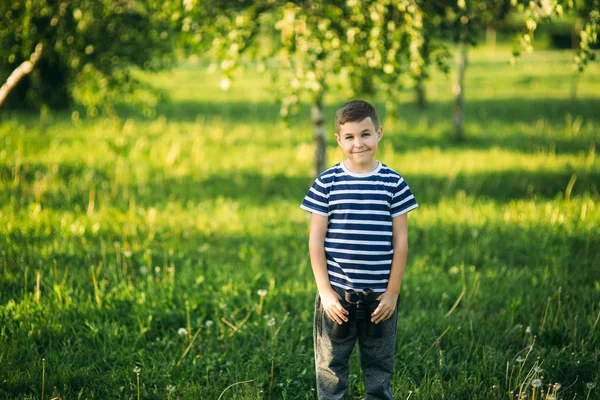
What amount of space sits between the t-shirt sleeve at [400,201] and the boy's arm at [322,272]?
13.5 inches

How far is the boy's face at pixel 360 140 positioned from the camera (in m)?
2.57

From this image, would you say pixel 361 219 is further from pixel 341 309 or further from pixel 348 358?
pixel 348 358

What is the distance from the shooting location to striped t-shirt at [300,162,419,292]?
101 inches

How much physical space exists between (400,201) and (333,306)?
611mm

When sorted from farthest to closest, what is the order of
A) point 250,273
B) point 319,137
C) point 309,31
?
point 319,137, point 309,31, point 250,273

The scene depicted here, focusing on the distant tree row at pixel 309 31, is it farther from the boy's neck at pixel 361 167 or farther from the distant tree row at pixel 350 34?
the boy's neck at pixel 361 167

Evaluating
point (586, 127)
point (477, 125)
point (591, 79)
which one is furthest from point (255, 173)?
point (591, 79)

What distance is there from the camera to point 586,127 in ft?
41.4

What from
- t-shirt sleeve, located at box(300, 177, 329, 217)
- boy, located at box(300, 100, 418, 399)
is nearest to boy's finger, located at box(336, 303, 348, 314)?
boy, located at box(300, 100, 418, 399)

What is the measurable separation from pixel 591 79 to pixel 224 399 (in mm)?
25397

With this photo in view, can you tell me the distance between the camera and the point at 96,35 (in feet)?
23.3

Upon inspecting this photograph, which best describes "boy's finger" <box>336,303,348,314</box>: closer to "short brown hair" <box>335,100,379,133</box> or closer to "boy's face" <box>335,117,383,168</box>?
"boy's face" <box>335,117,383,168</box>

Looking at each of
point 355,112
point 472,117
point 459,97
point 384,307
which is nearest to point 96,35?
point 355,112

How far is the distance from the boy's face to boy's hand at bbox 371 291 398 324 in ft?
2.18
